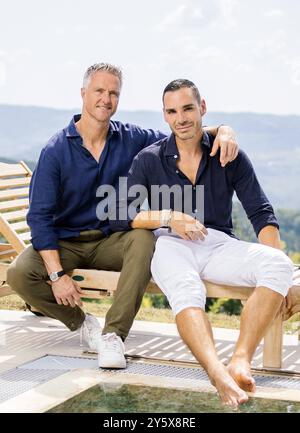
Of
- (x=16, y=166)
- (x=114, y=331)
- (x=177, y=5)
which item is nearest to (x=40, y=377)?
(x=114, y=331)

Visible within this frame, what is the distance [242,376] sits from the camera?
125 inches

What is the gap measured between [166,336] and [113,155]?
47.9 inches

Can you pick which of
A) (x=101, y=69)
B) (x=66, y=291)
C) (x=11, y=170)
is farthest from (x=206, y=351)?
(x=11, y=170)

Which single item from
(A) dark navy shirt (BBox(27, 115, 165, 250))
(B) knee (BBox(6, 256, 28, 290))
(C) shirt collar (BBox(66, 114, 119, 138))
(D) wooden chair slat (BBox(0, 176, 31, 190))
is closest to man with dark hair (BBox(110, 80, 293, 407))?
(A) dark navy shirt (BBox(27, 115, 165, 250))

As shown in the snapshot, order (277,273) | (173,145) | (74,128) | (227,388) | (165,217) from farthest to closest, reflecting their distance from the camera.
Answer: (74,128) → (173,145) → (165,217) → (277,273) → (227,388)

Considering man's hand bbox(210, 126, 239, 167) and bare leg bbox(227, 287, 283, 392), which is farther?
man's hand bbox(210, 126, 239, 167)

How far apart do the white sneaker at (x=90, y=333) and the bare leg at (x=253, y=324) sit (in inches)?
39.0

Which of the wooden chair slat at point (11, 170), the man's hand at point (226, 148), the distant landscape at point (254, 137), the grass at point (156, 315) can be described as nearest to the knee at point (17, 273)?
the man's hand at point (226, 148)

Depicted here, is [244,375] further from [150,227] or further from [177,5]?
[177,5]

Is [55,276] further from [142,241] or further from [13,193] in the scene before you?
[13,193]

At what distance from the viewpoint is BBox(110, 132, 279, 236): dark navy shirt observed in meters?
3.96

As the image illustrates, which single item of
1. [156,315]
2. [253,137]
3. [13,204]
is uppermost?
[13,204]

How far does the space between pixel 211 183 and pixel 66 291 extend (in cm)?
91

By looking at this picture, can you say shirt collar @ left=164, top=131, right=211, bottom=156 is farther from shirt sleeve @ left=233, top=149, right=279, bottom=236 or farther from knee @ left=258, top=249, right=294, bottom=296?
knee @ left=258, top=249, right=294, bottom=296
